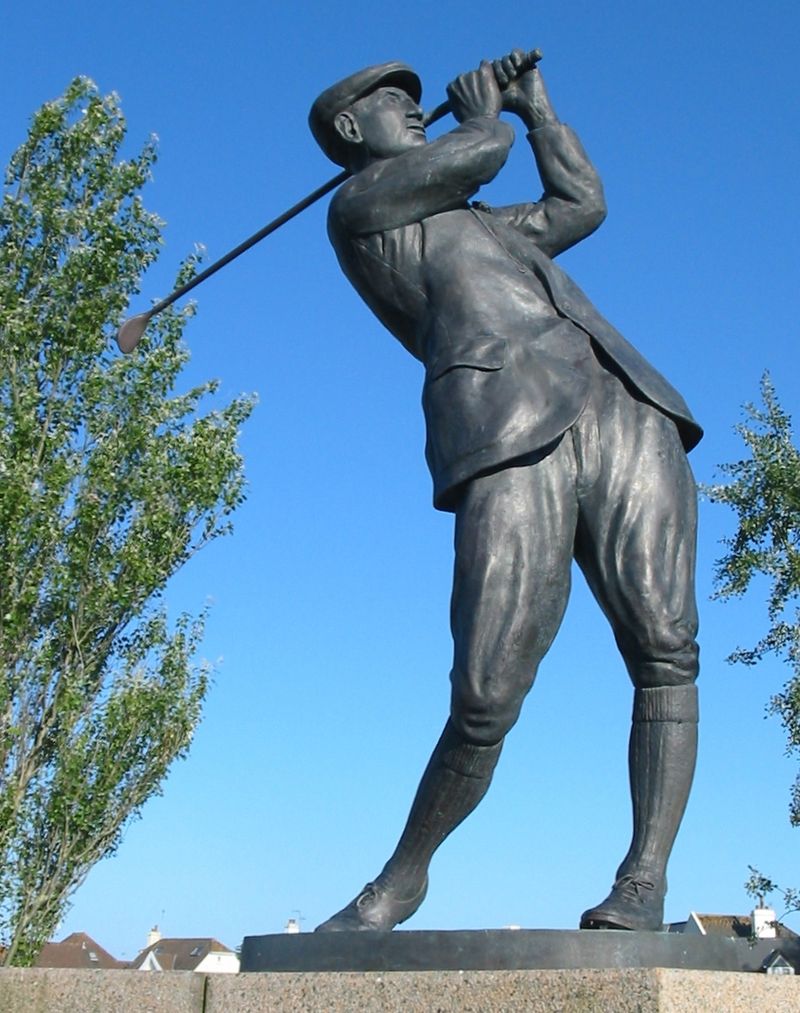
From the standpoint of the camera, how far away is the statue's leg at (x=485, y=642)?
12.3ft

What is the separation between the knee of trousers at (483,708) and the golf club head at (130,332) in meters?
3.21

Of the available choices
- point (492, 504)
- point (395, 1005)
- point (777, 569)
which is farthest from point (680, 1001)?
point (777, 569)

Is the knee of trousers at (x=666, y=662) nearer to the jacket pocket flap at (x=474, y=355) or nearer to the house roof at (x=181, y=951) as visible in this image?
the jacket pocket flap at (x=474, y=355)

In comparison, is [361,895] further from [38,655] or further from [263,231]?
[38,655]

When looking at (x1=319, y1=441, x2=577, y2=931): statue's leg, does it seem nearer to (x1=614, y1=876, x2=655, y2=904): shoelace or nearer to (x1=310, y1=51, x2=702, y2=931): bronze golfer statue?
(x1=310, y1=51, x2=702, y2=931): bronze golfer statue

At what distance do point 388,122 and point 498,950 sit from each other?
2.59 meters

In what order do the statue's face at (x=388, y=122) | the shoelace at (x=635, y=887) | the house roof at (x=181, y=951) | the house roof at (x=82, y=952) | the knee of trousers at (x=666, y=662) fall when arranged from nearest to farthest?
the shoelace at (x=635, y=887) → the knee of trousers at (x=666, y=662) → the statue's face at (x=388, y=122) → the house roof at (x=82, y=952) → the house roof at (x=181, y=951)

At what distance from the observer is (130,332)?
654 cm

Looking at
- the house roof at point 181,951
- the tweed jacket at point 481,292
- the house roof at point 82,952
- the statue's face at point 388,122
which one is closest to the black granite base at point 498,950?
the tweed jacket at point 481,292

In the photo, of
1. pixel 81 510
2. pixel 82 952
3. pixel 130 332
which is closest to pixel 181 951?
pixel 82 952

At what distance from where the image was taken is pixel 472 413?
3.97m

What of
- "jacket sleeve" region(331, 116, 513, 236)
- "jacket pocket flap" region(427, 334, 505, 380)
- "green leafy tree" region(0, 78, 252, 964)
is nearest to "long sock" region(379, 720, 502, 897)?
"jacket pocket flap" region(427, 334, 505, 380)

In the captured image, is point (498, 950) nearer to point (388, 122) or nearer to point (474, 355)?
point (474, 355)

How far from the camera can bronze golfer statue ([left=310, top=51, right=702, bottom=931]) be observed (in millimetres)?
3781
